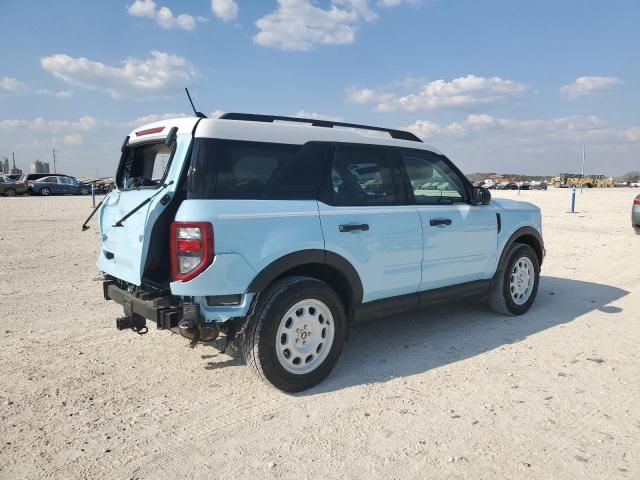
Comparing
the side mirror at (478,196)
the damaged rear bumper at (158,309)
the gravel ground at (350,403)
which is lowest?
the gravel ground at (350,403)

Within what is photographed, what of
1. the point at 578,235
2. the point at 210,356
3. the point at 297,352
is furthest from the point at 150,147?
the point at 578,235

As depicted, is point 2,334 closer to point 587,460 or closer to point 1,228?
point 587,460

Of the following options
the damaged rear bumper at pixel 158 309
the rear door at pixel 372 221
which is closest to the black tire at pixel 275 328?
the rear door at pixel 372 221

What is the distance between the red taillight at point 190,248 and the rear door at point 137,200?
0.28m

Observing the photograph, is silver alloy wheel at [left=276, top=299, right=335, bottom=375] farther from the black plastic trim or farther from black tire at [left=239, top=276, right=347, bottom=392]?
the black plastic trim

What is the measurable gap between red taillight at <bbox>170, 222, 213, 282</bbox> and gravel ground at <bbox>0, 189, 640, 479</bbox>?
0.99 metres

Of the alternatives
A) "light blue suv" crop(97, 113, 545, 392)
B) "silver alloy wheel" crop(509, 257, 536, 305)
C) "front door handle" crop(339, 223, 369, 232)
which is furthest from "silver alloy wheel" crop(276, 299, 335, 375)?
"silver alloy wheel" crop(509, 257, 536, 305)

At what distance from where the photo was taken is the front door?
14.6 ft

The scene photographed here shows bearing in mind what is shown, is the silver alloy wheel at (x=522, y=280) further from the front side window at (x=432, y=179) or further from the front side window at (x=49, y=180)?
the front side window at (x=49, y=180)

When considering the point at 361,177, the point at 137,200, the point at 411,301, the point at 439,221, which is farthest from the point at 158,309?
the point at 439,221

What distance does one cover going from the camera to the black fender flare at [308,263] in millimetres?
3332

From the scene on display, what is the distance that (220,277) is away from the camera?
318 centimetres

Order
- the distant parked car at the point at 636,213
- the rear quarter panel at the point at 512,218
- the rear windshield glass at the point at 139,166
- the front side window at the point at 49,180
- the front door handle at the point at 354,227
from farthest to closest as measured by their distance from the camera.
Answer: the front side window at the point at 49,180
the distant parked car at the point at 636,213
the rear quarter panel at the point at 512,218
the rear windshield glass at the point at 139,166
the front door handle at the point at 354,227

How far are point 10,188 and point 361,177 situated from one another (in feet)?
121
